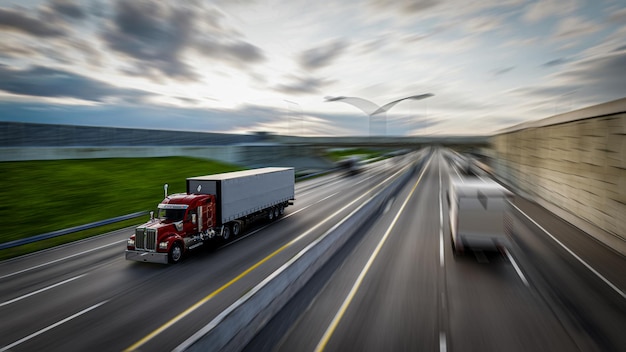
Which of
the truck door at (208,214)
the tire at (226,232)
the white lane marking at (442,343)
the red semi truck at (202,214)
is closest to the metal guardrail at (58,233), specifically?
the red semi truck at (202,214)

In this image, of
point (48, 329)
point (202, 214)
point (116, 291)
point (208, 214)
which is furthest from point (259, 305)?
point (208, 214)

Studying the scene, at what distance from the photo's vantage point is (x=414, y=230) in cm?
1859

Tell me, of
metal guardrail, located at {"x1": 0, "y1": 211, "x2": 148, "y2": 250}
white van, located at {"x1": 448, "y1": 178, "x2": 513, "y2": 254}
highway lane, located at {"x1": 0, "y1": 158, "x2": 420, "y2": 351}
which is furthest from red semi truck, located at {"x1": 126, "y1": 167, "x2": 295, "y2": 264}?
white van, located at {"x1": 448, "y1": 178, "x2": 513, "y2": 254}

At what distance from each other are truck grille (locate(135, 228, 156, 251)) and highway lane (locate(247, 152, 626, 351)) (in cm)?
746

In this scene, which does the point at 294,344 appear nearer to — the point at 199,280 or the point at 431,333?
the point at 431,333

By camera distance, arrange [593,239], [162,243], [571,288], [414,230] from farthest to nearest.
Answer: [414,230], [593,239], [162,243], [571,288]

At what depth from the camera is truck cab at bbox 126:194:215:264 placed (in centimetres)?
1343

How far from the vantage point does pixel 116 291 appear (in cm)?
1122

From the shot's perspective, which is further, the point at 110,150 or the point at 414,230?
the point at 110,150

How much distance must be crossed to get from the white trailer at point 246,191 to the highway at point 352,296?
6.29ft

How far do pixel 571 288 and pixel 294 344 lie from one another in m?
10.4

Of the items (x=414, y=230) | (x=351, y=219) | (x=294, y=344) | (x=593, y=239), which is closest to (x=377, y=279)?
(x=294, y=344)

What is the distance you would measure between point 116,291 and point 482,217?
14910 millimetres

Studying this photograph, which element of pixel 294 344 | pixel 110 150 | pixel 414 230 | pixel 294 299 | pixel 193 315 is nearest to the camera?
pixel 294 344
